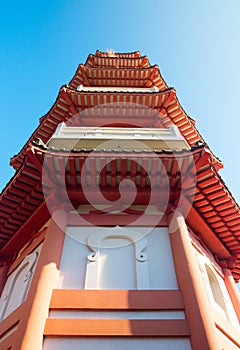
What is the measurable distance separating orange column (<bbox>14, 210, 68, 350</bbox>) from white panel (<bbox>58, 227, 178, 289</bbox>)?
7.0 inches

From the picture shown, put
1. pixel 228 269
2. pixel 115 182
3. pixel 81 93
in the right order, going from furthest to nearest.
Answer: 1. pixel 81 93
2. pixel 228 269
3. pixel 115 182

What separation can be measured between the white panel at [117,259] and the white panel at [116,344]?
2.84ft

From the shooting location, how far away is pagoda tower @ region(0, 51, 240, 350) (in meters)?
4.22

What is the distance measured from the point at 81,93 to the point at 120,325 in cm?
773

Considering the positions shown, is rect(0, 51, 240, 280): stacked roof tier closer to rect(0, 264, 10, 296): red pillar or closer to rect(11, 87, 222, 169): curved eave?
rect(0, 264, 10, 296): red pillar

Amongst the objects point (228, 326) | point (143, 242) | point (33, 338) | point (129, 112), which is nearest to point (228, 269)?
point (228, 326)

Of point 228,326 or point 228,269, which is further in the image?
point 228,269

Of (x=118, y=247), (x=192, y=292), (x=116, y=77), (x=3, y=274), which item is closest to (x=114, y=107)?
(x=116, y=77)

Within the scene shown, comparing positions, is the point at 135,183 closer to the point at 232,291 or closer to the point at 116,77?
the point at 232,291

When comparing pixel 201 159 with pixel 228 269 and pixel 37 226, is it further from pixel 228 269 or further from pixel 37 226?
pixel 37 226

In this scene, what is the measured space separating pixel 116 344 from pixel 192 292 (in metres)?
1.38

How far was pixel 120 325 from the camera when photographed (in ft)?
13.9

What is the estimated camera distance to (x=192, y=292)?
4.54 metres

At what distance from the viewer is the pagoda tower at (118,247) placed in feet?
13.9
